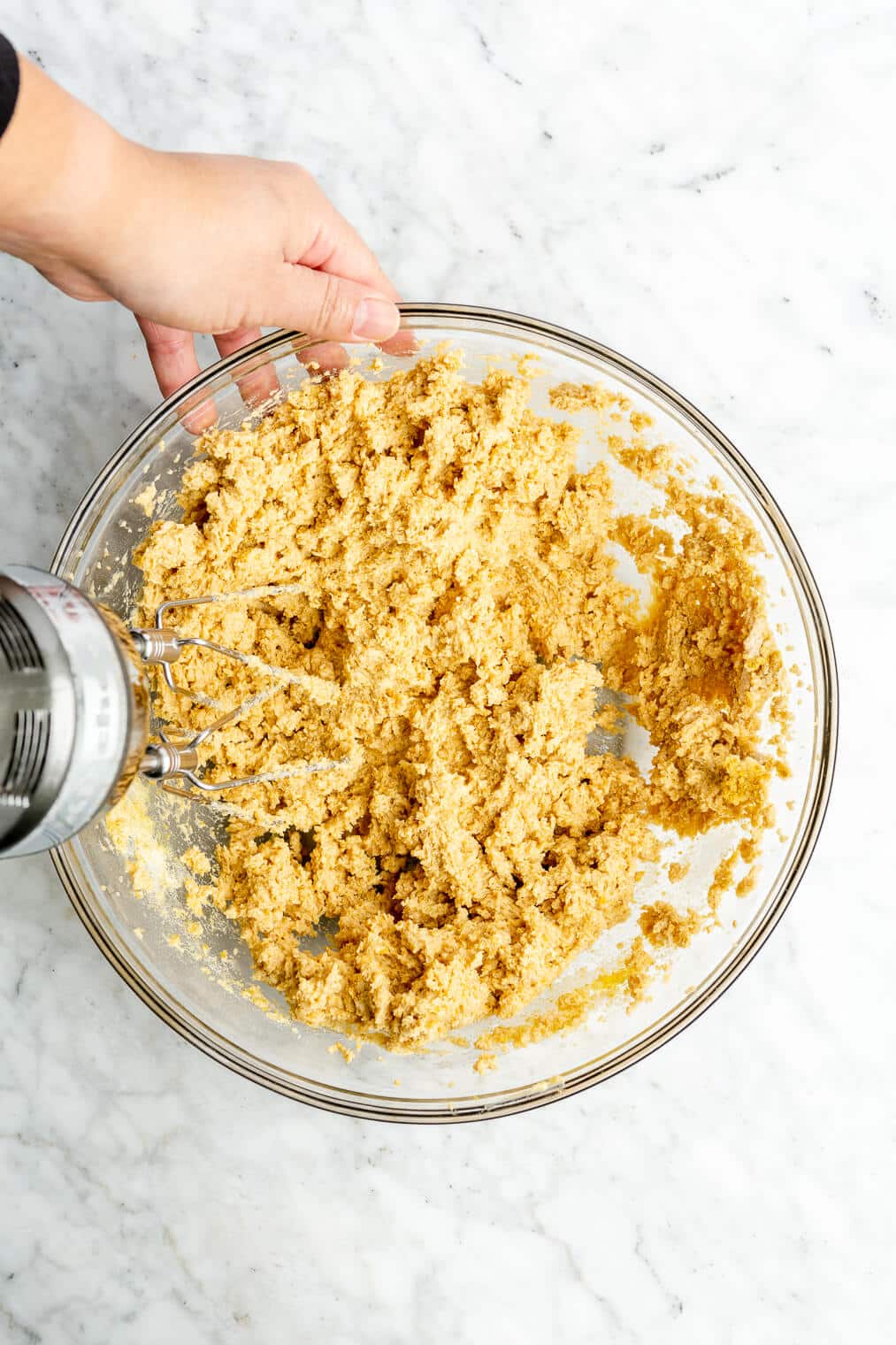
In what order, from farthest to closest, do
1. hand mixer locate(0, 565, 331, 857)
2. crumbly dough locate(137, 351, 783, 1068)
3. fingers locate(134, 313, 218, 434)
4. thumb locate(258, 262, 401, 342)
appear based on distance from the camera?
fingers locate(134, 313, 218, 434) < crumbly dough locate(137, 351, 783, 1068) < thumb locate(258, 262, 401, 342) < hand mixer locate(0, 565, 331, 857)

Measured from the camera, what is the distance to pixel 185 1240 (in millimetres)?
1677

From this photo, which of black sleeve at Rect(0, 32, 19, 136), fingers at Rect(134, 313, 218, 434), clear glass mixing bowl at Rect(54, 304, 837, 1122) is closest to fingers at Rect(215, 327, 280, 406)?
clear glass mixing bowl at Rect(54, 304, 837, 1122)

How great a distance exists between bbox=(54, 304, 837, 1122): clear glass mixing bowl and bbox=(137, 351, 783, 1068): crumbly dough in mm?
50

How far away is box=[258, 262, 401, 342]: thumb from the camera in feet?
4.42

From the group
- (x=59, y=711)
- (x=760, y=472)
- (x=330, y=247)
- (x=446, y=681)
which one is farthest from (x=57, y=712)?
(x=760, y=472)

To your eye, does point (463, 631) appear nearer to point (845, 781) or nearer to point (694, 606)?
point (694, 606)

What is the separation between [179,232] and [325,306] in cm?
22

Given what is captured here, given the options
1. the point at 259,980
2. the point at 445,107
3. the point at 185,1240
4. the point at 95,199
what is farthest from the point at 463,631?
the point at 185,1240

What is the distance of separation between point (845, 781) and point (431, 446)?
925 millimetres

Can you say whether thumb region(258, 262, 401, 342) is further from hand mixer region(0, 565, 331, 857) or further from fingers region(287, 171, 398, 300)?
hand mixer region(0, 565, 331, 857)

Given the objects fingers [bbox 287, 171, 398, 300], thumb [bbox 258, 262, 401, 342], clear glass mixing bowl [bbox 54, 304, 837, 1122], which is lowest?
clear glass mixing bowl [bbox 54, 304, 837, 1122]

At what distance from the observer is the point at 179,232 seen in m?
1.25

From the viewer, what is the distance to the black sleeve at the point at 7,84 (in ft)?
3.61

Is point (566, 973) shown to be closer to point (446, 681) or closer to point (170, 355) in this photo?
point (446, 681)
